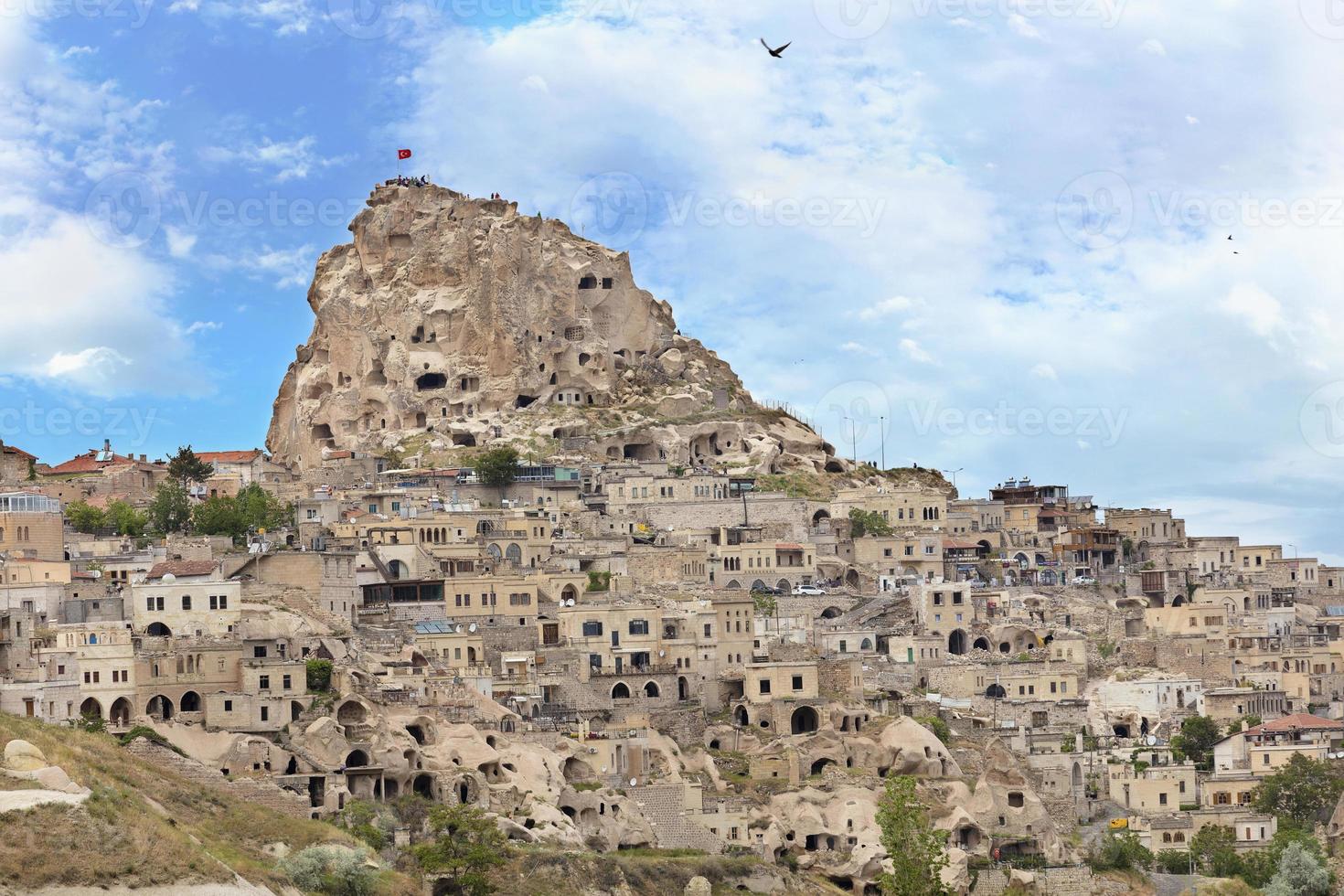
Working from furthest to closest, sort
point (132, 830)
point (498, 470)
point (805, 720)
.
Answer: point (498, 470) → point (805, 720) → point (132, 830)

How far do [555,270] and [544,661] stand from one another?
6244cm

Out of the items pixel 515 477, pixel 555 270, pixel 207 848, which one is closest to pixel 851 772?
pixel 207 848

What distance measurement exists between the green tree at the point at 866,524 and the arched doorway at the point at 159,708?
165 feet

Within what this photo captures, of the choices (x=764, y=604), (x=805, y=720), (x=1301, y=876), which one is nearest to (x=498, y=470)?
(x=764, y=604)

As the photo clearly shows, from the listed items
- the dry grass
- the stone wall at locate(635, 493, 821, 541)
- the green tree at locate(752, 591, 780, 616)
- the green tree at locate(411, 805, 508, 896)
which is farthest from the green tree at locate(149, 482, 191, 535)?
the green tree at locate(411, 805, 508, 896)

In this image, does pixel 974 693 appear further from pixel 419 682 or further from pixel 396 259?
pixel 396 259

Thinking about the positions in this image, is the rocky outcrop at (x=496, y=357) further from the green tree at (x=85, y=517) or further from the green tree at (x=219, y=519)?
the green tree at (x=85, y=517)

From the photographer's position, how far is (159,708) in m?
74.9

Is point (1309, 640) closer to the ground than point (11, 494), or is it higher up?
closer to the ground

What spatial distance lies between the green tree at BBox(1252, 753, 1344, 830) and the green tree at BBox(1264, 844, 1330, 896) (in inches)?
256

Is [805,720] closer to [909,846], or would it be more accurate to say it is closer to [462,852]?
[909,846]

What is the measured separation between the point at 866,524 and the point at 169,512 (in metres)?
34.2

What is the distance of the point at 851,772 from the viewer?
8312 cm

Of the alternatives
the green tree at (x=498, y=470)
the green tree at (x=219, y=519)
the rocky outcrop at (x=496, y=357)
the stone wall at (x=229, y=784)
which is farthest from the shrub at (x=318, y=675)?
the rocky outcrop at (x=496, y=357)
